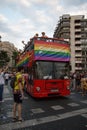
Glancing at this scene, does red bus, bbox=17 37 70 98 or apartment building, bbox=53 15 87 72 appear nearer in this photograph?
red bus, bbox=17 37 70 98

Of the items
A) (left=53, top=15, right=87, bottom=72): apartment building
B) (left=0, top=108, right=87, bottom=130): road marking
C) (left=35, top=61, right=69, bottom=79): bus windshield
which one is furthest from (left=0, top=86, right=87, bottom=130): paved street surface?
(left=53, top=15, right=87, bottom=72): apartment building

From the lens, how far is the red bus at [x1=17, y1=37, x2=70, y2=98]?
49.7 ft

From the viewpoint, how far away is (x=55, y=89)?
15.6m

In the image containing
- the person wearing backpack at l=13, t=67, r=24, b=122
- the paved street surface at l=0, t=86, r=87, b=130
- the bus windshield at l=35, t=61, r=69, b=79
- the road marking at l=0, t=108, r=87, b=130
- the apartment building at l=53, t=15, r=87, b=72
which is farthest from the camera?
the apartment building at l=53, t=15, r=87, b=72

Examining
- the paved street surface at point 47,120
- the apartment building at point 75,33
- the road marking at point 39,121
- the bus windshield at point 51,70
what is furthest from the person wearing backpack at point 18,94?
the apartment building at point 75,33

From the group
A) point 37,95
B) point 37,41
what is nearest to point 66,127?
point 37,95

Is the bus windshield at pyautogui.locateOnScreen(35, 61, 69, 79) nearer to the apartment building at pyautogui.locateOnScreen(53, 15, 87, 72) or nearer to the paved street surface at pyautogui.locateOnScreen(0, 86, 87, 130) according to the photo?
the paved street surface at pyautogui.locateOnScreen(0, 86, 87, 130)

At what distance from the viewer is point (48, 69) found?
1526 centimetres

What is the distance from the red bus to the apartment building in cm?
7821

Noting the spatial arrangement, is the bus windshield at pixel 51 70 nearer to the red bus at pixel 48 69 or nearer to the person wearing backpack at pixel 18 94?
the red bus at pixel 48 69

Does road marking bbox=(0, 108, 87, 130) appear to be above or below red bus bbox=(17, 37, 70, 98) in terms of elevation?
below

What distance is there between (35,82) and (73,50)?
81.2 m

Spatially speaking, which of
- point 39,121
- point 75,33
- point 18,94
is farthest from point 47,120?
point 75,33

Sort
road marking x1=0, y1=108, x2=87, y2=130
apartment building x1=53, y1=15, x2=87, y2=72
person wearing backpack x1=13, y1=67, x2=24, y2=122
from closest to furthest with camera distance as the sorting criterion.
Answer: road marking x1=0, y1=108, x2=87, y2=130, person wearing backpack x1=13, y1=67, x2=24, y2=122, apartment building x1=53, y1=15, x2=87, y2=72
